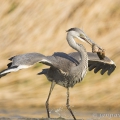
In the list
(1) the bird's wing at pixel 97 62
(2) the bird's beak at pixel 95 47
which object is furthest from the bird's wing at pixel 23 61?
(1) the bird's wing at pixel 97 62

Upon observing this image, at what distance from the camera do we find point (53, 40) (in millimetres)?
30281

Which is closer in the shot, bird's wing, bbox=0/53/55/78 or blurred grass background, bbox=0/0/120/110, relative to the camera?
bird's wing, bbox=0/53/55/78

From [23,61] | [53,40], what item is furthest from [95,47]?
[53,40]

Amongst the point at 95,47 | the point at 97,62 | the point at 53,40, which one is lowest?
the point at 95,47

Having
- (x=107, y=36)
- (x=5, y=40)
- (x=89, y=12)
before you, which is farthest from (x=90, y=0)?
(x=5, y=40)

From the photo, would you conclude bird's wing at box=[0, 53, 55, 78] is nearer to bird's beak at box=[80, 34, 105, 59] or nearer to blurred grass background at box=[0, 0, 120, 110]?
bird's beak at box=[80, 34, 105, 59]

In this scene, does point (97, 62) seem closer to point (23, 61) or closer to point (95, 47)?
point (95, 47)

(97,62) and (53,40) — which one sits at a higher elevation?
(53,40)

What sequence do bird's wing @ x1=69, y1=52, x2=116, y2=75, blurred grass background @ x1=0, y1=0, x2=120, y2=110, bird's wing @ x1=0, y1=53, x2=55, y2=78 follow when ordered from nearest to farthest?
bird's wing @ x1=0, y1=53, x2=55, y2=78
bird's wing @ x1=69, y1=52, x2=116, y2=75
blurred grass background @ x1=0, y1=0, x2=120, y2=110

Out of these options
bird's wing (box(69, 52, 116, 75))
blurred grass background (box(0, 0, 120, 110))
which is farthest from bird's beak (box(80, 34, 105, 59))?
blurred grass background (box(0, 0, 120, 110))

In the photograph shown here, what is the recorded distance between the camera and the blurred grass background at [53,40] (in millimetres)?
25078

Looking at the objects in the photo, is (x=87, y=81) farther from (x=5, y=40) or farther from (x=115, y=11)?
(x=5, y=40)

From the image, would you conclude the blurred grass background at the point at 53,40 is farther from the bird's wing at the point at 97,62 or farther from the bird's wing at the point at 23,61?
the bird's wing at the point at 23,61

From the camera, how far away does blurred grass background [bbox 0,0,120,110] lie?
25078mm
